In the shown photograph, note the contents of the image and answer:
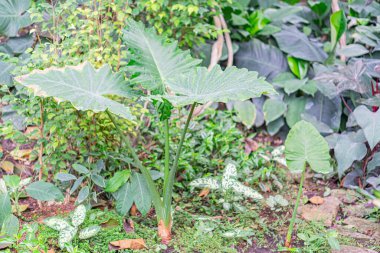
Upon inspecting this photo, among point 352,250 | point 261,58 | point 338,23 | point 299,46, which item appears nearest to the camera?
point 352,250

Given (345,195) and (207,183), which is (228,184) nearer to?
(207,183)

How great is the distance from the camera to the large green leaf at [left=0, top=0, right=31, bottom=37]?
4.09m

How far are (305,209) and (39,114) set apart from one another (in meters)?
1.85

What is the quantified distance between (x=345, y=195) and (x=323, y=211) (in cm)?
39

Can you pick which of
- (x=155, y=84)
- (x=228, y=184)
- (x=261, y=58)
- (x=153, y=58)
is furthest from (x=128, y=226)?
(x=261, y=58)

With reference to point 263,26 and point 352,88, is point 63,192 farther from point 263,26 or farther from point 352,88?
point 263,26

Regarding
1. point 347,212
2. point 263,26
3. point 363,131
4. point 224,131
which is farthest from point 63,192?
point 263,26

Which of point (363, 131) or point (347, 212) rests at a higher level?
point (363, 131)

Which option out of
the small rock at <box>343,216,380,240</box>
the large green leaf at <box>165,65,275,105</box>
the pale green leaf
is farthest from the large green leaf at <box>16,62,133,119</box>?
the pale green leaf

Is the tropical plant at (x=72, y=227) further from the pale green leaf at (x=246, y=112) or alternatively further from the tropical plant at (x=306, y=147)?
the pale green leaf at (x=246, y=112)

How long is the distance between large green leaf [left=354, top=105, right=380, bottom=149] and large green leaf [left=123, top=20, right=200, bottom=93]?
4.46 feet

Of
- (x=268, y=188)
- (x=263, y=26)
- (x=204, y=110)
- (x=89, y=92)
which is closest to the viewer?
(x=89, y=92)

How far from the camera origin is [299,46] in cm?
477

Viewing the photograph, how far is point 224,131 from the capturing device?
4.19m
